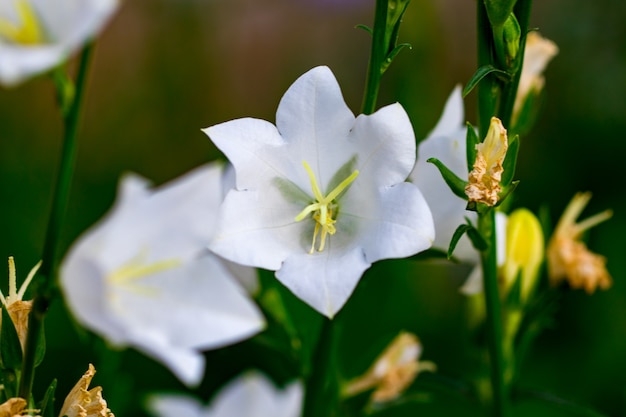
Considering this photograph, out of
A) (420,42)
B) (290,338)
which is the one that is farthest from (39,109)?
(290,338)

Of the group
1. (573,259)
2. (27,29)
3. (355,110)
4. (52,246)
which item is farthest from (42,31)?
(355,110)

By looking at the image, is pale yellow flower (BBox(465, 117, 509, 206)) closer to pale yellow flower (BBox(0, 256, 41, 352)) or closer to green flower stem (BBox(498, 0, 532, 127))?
green flower stem (BBox(498, 0, 532, 127))

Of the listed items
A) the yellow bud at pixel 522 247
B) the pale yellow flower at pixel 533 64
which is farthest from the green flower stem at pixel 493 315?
the pale yellow flower at pixel 533 64

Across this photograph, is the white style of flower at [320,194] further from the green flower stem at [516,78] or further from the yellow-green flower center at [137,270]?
the yellow-green flower center at [137,270]

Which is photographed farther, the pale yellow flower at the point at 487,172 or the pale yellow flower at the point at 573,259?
the pale yellow flower at the point at 573,259

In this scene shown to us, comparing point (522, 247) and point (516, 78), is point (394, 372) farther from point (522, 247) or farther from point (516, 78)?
point (516, 78)

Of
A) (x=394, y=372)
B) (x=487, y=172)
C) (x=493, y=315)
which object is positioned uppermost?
(x=487, y=172)
